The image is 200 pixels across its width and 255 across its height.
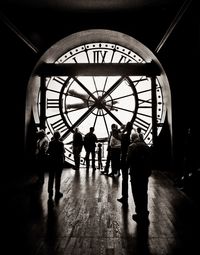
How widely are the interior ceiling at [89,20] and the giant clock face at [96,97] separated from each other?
79 cm

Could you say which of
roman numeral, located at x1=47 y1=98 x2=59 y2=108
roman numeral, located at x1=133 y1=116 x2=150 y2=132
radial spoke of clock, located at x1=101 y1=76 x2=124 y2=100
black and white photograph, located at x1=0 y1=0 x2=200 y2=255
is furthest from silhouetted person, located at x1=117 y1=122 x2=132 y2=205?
roman numeral, located at x1=47 y1=98 x2=59 y2=108

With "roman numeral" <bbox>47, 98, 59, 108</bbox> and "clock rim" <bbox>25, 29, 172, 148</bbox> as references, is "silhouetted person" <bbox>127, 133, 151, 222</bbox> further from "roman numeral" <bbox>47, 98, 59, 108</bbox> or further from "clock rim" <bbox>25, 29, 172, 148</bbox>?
"roman numeral" <bbox>47, 98, 59, 108</bbox>

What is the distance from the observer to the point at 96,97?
5953mm

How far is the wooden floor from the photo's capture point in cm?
181

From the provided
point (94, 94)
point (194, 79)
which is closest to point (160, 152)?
point (194, 79)

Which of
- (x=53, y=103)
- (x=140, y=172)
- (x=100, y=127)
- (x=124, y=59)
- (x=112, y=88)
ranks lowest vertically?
(x=140, y=172)

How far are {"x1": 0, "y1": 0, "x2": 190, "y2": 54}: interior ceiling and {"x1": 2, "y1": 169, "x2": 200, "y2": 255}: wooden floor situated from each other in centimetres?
327

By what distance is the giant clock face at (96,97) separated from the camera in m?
5.94

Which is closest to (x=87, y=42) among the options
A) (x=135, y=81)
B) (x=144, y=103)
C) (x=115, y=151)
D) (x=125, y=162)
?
(x=135, y=81)

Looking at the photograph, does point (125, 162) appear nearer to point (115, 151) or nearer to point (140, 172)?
point (140, 172)

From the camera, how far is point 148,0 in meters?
4.39

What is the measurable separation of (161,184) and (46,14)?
4112 millimetres

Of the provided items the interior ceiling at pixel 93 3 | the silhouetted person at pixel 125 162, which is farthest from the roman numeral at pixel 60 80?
the silhouetted person at pixel 125 162

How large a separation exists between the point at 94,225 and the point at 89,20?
4306 mm
